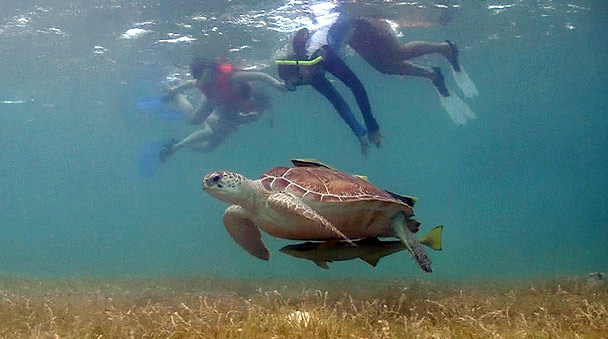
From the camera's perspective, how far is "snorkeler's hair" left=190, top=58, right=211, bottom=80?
19625 millimetres

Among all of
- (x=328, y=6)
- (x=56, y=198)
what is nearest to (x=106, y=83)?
(x=328, y=6)

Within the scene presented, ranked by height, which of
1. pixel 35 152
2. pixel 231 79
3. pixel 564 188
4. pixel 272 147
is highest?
pixel 231 79

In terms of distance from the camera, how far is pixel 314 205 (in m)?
4.70

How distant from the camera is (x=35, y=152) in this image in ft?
187

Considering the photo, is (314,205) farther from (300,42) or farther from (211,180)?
(300,42)

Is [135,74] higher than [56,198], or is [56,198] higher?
[135,74]

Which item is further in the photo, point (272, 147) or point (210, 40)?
point (272, 147)

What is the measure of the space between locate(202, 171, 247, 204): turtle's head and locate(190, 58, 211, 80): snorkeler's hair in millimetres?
15943

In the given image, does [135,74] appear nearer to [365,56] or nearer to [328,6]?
[328,6]

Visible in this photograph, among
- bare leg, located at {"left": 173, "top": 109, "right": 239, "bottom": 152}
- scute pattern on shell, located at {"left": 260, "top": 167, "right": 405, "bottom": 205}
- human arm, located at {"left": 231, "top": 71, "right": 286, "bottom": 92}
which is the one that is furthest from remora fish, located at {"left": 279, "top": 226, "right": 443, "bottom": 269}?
bare leg, located at {"left": 173, "top": 109, "right": 239, "bottom": 152}

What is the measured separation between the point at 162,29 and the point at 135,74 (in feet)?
21.4

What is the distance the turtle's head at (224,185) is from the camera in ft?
15.4

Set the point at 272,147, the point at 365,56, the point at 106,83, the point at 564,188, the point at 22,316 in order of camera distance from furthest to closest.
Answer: the point at 564,188
the point at 272,147
the point at 106,83
the point at 365,56
the point at 22,316

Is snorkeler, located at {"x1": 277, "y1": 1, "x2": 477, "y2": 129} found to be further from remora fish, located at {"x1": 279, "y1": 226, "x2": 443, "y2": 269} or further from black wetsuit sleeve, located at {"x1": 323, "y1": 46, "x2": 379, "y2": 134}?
remora fish, located at {"x1": 279, "y1": 226, "x2": 443, "y2": 269}
